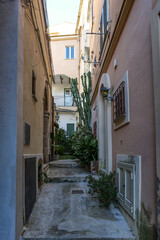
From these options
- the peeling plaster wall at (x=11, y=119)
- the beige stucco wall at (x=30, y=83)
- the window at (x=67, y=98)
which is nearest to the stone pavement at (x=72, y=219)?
the peeling plaster wall at (x=11, y=119)

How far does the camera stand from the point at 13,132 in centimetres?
322

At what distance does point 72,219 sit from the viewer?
12.8 ft

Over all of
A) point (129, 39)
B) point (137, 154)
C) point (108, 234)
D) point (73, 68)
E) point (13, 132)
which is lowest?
point (108, 234)

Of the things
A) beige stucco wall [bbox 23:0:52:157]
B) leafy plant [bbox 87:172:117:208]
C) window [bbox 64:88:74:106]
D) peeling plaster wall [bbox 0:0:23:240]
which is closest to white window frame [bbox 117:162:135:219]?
leafy plant [bbox 87:172:117:208]

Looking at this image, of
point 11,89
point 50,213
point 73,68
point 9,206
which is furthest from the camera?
point 73,68

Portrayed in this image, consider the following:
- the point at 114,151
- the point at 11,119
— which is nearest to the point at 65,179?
the point at 114,151

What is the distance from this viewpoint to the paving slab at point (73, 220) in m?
3.29

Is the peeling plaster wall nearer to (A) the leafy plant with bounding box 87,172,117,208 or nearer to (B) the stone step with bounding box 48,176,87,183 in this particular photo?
(A) the leafy plant with bounding box 87,172,117,208

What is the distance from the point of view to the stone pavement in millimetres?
3281

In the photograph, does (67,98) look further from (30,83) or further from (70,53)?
(30,83)

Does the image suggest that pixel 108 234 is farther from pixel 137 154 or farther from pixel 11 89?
pixel 11 89

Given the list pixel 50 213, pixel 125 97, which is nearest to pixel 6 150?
pixel 50 213

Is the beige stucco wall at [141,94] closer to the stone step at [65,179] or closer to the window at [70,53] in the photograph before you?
the stone step at [65,179]

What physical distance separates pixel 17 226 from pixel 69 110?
17.4 meters
